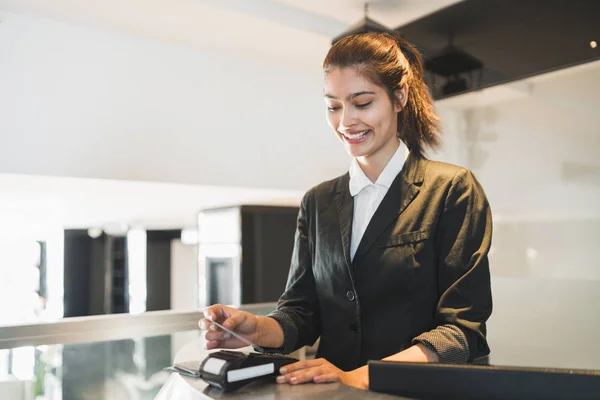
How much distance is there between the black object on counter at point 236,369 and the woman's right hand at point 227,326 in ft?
0.30

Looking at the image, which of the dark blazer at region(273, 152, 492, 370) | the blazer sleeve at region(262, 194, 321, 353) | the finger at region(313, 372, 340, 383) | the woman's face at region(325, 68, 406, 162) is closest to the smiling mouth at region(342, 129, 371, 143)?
the woman's face at region(325, 68, 406, 162)

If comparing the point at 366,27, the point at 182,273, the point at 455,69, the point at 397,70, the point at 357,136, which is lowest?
the point at 182,273

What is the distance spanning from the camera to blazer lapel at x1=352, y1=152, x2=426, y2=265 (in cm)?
116

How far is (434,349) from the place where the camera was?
3.20 ft

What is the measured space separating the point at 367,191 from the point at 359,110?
0.19 metres

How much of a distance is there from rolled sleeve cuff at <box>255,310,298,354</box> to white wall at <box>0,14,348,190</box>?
4.94 feet

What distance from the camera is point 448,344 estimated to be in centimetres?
98

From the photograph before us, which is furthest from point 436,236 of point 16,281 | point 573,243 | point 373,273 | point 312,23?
point 16,281

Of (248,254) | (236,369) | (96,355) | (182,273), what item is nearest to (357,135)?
(236,369)

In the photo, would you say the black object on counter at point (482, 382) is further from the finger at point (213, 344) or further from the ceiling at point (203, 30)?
the ceiling at point (203, 30)

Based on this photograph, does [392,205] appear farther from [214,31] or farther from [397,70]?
[214,31]

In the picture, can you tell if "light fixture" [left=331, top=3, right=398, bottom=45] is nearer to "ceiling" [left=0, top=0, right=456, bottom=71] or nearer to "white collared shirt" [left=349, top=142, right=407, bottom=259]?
"ceiling" [left=0, top=0, right=456, bottom=71]

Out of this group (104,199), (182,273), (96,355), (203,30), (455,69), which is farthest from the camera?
(182,273)

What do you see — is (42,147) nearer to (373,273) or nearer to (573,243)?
(373,273)
